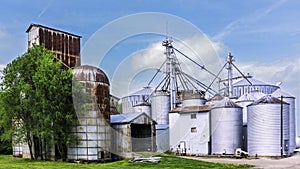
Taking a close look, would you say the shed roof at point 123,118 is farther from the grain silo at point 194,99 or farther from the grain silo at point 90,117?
the grain silo at point 194,99

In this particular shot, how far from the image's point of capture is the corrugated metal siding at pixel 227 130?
31.4 metres

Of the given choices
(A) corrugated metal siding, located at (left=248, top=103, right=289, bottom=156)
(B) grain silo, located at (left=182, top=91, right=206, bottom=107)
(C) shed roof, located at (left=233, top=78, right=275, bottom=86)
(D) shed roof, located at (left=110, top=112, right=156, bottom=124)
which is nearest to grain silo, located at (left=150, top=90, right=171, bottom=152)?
(B) grain silo, located at (left=182, top=91, right=206, bottom=107)

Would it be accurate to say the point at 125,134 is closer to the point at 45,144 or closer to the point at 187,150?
the point at 45,144

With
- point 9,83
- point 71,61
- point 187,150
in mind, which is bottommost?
point 187,150

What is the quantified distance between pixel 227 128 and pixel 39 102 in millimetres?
16613

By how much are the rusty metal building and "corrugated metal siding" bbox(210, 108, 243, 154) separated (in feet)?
46.3

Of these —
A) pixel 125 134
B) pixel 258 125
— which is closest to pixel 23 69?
pixel 125 134

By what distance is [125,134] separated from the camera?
25.8 meters

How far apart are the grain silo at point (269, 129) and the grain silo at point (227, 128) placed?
182cm

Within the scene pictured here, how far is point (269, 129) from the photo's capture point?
2938cm

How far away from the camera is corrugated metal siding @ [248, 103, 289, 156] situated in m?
29.3

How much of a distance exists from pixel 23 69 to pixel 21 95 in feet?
6.56

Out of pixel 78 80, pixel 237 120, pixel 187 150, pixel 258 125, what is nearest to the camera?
pixel 78 80

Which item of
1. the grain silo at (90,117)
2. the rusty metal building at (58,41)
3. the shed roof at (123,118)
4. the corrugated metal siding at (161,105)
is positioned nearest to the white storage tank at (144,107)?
the corrugated metal siding at (161,105)
